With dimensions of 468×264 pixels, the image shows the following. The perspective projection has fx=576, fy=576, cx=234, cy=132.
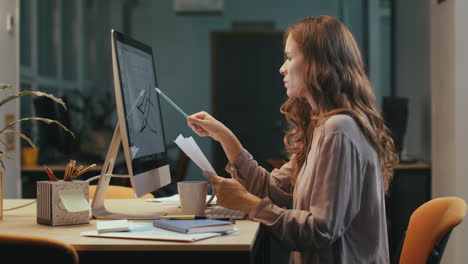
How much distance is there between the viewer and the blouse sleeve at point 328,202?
140cm

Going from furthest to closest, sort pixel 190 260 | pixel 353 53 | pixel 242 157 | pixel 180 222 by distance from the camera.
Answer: pixel 242 157, pixel 353 53, pixel 180 222, pixel 190 260

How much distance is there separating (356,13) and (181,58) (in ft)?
7.45

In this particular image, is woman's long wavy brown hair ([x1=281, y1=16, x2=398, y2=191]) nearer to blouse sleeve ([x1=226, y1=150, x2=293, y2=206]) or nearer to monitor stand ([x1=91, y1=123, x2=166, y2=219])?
blouse sleeve ([x1=226, y1=150, x2=293, y2=206])

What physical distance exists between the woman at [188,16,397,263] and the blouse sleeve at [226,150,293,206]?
0.27 meters

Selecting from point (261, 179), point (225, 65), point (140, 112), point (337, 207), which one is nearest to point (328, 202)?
point (337, 207)

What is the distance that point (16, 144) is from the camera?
341cm

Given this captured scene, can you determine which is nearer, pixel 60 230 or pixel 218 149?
pixel 60 230

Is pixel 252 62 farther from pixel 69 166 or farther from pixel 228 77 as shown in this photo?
pixel 69 166

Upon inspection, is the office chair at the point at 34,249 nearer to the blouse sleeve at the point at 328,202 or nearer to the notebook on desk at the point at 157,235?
the notebook on desk at the point at 157,235

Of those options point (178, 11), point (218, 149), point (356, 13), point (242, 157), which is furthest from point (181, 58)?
point (242, 157)

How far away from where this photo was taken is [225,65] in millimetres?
7531

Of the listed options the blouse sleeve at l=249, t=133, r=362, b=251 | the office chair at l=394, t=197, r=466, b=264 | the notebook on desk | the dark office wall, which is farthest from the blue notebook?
the dark office wall

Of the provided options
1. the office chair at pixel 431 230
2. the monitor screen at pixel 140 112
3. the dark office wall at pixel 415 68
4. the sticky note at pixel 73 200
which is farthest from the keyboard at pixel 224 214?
the dark office wall at pixel 415 68

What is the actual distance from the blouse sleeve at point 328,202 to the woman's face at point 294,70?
201 mm
